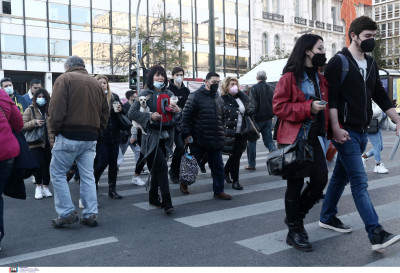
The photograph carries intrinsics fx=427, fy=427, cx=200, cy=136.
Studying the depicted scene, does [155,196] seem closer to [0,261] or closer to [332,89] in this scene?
[0,261]

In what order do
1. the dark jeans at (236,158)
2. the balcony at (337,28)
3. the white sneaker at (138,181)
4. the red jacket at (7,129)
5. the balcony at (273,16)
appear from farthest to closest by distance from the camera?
the balcony at (337,28) < the balcony at (273,16) < the white sneaker at (138,181) < the dark jeans at (236,158) < the red jacket at (7,129)

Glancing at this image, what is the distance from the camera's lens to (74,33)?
116ft

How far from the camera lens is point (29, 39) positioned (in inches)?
1289

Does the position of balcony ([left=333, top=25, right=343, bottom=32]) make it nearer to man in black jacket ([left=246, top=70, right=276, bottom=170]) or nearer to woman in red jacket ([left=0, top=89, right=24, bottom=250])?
man in black jacket ([left=246, top=70, right=276, bottom=170])

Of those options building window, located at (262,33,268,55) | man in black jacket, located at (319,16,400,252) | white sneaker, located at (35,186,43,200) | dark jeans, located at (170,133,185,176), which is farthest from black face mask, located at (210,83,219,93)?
building window, located at (262,33,268,55)

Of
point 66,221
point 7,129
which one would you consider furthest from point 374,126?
point 7,129

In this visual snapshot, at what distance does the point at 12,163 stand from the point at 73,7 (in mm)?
34168

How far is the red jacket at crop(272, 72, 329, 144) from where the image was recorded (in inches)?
144

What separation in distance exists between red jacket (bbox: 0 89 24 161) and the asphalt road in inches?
37.1

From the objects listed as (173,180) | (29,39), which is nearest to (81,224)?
(173,180)

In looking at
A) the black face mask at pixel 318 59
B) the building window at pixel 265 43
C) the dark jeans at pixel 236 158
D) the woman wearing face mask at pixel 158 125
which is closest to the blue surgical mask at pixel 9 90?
the woman wearing face mask at pixel 158 125

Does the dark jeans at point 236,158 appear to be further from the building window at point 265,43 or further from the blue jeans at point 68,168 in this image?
the building window at point 265,43

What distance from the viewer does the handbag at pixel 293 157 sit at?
367 cm

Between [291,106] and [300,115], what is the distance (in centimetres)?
12
